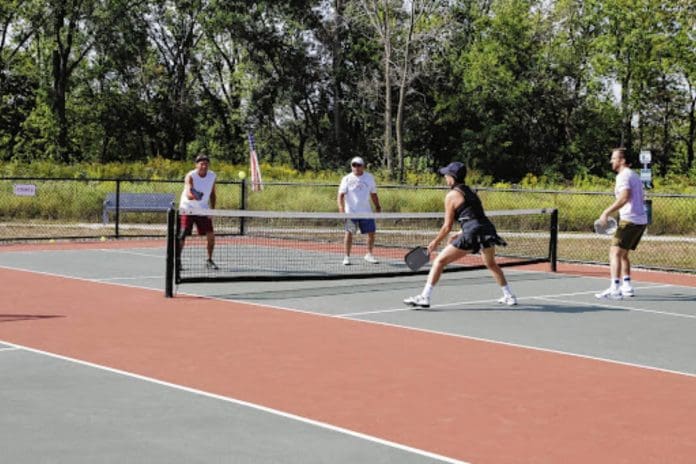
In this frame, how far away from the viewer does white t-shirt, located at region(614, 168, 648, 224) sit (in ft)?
42.1

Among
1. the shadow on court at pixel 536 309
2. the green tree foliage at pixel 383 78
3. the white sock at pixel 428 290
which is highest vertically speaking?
the green tree foliage at pixel 383 78

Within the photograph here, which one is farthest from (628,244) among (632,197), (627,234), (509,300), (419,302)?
(419,302)

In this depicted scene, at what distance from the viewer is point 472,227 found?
38.1 feet

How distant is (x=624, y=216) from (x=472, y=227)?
102 inches

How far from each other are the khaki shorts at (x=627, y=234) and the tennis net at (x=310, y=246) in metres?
2.11

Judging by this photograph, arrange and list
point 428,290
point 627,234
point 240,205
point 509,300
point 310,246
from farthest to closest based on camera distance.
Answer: point 240,205
point 310,246
point 627,234
point 509,300
point 428,290

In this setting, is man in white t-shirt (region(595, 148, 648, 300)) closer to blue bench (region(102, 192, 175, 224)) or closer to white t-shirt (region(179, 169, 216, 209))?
white t-shirt (region(179, 169, 216, 209))

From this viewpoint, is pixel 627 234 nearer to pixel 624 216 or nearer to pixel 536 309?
pixel 624 216

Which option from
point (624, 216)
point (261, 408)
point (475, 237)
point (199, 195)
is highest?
point (199, 195)

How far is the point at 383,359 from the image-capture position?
870 centimetres

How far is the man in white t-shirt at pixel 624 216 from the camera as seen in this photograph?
42.1 ft

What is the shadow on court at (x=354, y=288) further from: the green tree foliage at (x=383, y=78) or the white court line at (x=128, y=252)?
the green tree foliage at (x=383, y=78)

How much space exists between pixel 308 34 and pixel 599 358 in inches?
1866

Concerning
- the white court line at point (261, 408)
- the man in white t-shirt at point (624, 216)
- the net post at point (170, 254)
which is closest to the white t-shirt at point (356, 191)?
the net post at point (170, 254)
